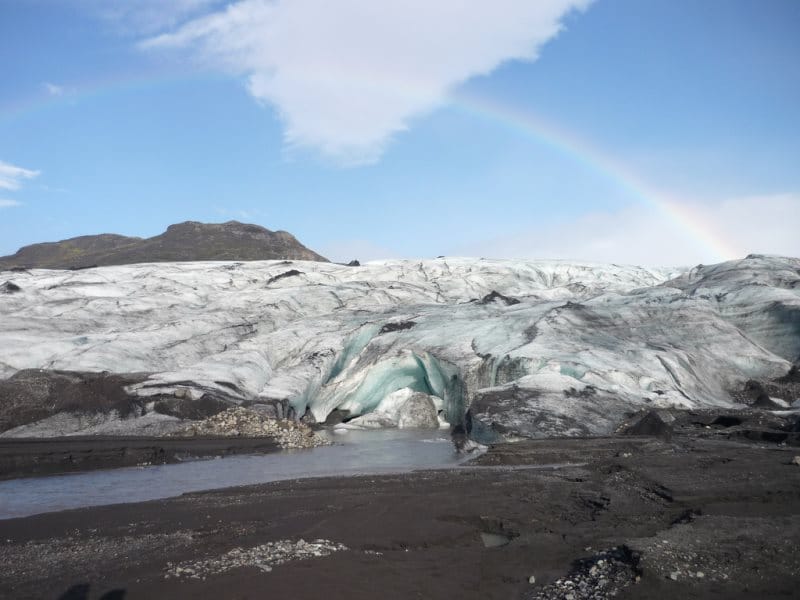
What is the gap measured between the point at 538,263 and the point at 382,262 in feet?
41.7

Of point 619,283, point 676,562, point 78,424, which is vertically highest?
point 619,283

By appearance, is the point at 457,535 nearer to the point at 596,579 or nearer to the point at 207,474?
the point at 596,579

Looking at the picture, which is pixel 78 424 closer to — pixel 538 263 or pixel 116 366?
pixel 116 366

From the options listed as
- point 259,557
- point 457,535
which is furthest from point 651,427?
point 259,557

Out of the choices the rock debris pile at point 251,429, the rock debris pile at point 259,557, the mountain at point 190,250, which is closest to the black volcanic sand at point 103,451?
the rock debris pile at point 251,429

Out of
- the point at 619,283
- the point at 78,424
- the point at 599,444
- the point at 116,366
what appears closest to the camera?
the point at 599,444

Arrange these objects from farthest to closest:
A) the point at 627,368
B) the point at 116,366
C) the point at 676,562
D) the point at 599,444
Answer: the point at 116,366, the point at 627,368, the point at 599,444, the point at 676,562

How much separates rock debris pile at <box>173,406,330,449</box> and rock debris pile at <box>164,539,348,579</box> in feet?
43.8

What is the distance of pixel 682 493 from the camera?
37.0ft

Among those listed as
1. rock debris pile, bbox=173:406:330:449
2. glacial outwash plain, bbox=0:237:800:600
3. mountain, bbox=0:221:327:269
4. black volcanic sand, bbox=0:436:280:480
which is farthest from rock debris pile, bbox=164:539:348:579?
mountain, bbox=0:221:327:269

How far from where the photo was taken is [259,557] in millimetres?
8219

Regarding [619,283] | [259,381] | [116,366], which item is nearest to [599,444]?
[259,381]

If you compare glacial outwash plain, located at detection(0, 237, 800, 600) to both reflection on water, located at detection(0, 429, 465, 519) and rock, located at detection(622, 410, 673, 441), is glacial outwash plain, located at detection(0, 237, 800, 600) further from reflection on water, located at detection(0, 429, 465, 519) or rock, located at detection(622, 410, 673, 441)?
reflection on water, located at detection(0, 429, 465, 519)

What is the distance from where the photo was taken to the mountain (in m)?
81.1
